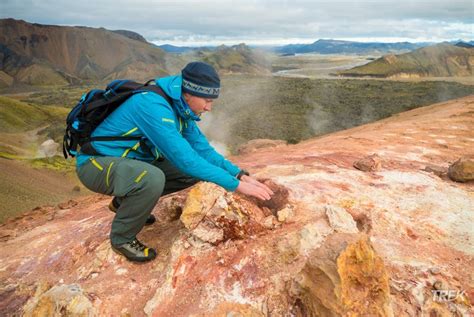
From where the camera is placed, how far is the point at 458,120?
15.2m

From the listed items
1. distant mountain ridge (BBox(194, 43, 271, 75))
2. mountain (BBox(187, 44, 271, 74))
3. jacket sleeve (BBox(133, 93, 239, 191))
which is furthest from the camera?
distant mountain ridge (BBox(194, 43, 271, 75))

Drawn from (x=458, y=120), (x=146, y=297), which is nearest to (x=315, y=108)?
(x=458, y=120)

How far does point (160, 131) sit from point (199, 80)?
2.16 feet

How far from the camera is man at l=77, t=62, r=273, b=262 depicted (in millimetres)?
3684

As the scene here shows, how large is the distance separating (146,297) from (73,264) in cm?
131

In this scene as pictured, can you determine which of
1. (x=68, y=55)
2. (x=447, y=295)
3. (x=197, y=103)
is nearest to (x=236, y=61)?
(x=68, y=55)

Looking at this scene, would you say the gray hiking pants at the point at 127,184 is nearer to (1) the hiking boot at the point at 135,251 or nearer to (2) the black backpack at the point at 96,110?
(1) the hiking boot at the point at 135,251

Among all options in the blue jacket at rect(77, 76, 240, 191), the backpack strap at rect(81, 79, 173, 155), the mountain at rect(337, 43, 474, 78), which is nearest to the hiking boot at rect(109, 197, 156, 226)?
the blue jacket at rect(77, 76, 240, 191)

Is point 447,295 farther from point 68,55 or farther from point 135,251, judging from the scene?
point 68,55

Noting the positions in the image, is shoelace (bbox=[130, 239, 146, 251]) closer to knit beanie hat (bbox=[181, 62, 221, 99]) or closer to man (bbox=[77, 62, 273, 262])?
man (bbox=[77, 62, 273, 262])

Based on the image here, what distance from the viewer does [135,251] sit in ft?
13.8

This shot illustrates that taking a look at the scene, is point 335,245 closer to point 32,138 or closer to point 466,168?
point 466,168

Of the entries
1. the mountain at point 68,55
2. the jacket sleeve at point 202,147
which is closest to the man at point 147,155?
the jacket sleeve at point 202,147

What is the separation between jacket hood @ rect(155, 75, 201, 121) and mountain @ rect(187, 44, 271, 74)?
145 metres
